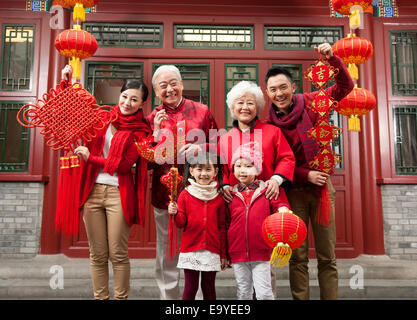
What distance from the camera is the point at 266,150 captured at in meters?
1.98

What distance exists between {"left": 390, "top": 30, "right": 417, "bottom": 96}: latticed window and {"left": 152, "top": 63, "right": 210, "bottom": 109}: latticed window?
2.30 meters

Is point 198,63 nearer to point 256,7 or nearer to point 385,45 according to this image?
point 256,7

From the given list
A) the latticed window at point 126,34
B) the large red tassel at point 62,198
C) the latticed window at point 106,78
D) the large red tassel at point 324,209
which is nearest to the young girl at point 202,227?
the large red tassel at point 324,209

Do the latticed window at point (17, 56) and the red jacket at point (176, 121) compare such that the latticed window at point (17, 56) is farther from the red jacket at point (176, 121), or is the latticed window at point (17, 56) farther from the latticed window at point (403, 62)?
the latticed window at point (403, 62)

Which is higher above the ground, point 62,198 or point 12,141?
point 12,141

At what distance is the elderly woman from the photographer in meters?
1.98

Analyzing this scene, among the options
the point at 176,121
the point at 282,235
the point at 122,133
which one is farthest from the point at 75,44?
the point at 282,235

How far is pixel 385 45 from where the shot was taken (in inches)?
159

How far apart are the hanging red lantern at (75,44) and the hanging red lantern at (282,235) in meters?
2.29

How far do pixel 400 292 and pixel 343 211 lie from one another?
1061mm

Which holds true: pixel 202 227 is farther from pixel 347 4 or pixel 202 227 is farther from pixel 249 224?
pixel 347 4

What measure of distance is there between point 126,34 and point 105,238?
2.81 meters

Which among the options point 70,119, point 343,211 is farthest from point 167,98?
point 343,211

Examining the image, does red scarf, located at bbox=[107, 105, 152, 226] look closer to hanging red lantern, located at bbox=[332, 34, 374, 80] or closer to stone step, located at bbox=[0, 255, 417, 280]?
stone step, located at bbox=[0, 255, 417, 280]
